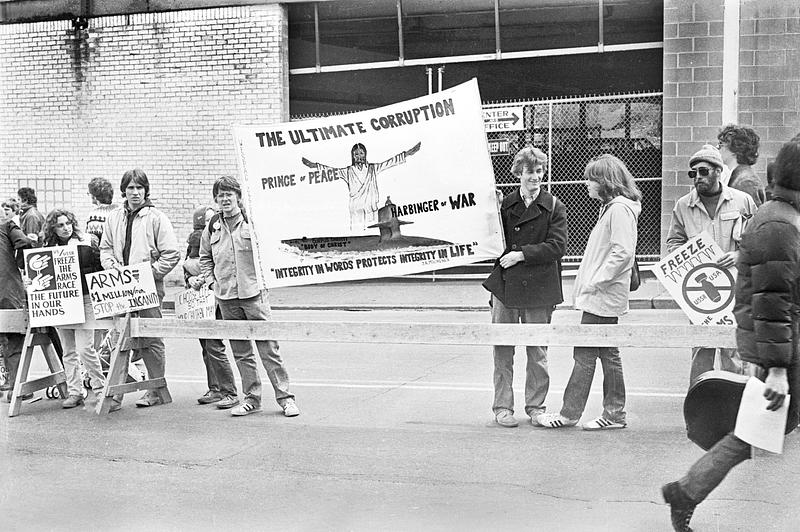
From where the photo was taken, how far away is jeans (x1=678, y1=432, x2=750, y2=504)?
4.75 m

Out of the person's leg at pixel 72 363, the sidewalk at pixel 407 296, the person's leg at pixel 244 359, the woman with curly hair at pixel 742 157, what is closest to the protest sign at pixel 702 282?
the woman with curly hair at pixel 742 157

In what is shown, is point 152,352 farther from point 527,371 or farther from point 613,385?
point 613,385

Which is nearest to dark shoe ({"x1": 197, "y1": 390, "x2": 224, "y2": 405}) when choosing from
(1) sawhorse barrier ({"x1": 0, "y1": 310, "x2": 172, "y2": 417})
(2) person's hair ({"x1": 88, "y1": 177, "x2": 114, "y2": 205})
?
(1) sawhorse barrier ({"x1": 0, "y1": 310, "x2": 172, "y2": 417})

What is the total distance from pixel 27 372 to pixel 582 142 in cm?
1048

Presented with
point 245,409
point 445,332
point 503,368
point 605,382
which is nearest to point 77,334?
point 245,409

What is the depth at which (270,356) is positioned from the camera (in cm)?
791

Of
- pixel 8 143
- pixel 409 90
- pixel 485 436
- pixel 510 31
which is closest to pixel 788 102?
pixel 510 31

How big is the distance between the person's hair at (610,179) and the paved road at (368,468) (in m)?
1.64

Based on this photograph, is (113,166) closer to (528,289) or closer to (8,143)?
(8,143)

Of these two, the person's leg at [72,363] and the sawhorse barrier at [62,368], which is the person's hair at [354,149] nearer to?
the sawhorse barrier at [62,368]

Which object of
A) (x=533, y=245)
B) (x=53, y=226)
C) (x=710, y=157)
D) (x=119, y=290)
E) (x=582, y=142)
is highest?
(x=582, y=142)

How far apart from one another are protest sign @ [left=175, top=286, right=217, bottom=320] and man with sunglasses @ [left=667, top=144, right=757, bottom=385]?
3741 millimetres

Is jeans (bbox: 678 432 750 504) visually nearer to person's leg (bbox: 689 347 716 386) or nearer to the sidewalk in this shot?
person's leg (bbox: 689 347 716 386)

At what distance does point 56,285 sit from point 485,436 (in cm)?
371
